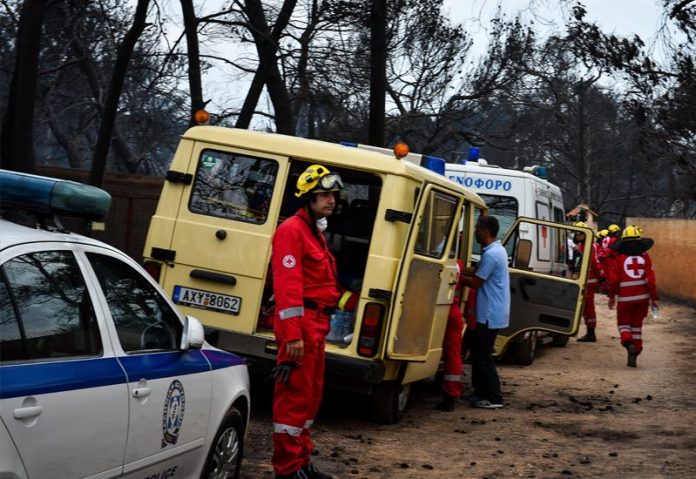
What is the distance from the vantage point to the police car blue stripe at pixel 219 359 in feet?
19.5

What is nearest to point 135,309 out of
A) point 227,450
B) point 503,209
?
point 227,450

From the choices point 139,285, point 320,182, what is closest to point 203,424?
point 139,285

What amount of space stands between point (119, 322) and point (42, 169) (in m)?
14.5

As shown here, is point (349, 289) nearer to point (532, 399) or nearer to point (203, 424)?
point (532, 399)

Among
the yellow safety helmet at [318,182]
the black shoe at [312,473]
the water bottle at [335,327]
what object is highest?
the yellow safety helmet at [318,182]

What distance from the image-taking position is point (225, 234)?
912cm

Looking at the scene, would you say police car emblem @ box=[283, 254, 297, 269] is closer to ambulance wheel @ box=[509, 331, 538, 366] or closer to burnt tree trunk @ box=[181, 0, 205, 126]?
ambulance wheel @ box=[509, 331, 538, 366]

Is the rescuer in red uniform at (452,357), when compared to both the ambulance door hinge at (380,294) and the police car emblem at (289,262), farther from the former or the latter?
A: the police car emblem at (289,262)

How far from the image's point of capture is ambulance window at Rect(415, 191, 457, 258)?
30.2 ft

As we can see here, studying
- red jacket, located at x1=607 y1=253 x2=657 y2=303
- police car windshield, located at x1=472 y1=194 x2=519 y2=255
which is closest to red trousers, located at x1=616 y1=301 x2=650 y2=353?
red jacket, located at x1=607 y1=253 x2=657 y2=303

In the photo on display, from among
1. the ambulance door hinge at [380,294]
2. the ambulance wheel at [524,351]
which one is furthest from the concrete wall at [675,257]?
the ambulance door hinge at [380,294]

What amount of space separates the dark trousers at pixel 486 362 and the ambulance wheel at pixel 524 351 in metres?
3.60

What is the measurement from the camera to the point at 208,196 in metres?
9.30

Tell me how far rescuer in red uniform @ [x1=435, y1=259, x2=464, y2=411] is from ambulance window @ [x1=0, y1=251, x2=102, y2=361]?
622cm
